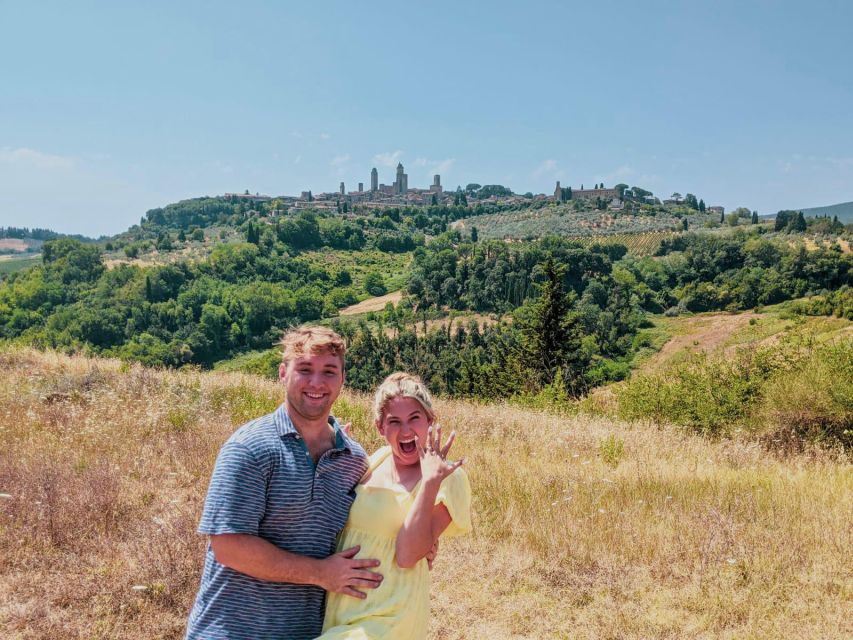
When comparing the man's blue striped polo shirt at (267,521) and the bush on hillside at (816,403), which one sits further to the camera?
the bush on hillside at (816,403)

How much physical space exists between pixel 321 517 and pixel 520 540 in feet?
8.99

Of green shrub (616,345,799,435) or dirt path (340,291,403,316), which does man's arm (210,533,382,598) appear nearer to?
green shrub (616,345,799,435)

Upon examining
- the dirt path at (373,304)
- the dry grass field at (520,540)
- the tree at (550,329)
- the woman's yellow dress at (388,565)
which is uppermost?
the woman's yellow dress at (388,565)

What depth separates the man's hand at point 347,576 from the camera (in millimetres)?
1980

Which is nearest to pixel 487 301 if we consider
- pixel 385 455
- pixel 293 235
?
pixel 293 235

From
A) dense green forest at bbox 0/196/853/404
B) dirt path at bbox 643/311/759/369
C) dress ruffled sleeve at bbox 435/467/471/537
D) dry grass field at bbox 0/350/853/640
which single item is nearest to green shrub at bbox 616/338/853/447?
dry grass field at bbox 0/350/853/640

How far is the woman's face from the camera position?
219cm

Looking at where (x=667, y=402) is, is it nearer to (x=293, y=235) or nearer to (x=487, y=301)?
(x=487, y=301)

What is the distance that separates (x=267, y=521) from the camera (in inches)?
77.7

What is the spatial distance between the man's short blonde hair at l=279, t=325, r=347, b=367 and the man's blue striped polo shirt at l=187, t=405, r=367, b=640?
0.24 m

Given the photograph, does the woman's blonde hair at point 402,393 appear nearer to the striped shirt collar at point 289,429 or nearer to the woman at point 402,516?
the woman at point 402,516

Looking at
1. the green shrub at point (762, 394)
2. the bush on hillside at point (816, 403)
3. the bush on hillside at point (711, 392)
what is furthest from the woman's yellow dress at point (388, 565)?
the bush on hillside at point (711, 392)

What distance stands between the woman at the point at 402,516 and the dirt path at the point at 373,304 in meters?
95.6

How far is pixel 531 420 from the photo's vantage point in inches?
347
